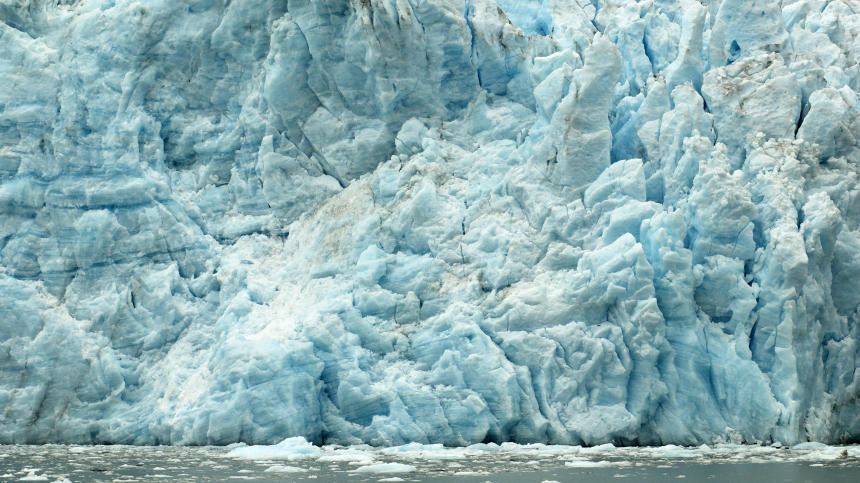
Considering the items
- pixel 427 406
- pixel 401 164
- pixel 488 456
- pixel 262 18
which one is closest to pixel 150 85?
pixel 262 18

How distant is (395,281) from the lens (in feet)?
39.5

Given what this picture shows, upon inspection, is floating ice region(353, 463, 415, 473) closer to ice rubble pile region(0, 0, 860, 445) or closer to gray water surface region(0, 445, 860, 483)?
gray water surface region(0, 445, 860, 483)

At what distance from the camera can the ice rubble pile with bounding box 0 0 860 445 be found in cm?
1111

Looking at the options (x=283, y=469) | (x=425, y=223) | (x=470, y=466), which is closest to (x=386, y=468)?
(x=470, y=466)

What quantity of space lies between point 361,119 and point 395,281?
119 inches

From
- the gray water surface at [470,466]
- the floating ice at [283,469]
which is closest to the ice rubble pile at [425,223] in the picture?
the gray water surface at [470,466]

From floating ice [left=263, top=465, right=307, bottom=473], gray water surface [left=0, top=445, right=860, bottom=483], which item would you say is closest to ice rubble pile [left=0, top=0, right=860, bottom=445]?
gray water surface [left=0, top=445, right=860, bottom=483]

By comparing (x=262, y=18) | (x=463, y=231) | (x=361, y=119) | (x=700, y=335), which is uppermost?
(x=262, y=18)

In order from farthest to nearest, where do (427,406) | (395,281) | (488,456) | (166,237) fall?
(166,237) < (395,281) < (427,406) < (488,456)

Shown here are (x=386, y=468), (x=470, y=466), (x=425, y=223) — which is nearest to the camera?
(x=386, y=468)

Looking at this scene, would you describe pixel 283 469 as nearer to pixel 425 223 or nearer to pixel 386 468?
pixel 386 468

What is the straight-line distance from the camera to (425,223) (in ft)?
40.4

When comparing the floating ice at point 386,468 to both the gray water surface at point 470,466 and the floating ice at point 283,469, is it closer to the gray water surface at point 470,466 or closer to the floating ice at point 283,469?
the gray water surface at point 470,466

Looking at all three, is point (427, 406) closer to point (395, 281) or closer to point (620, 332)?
point (395, 281)
